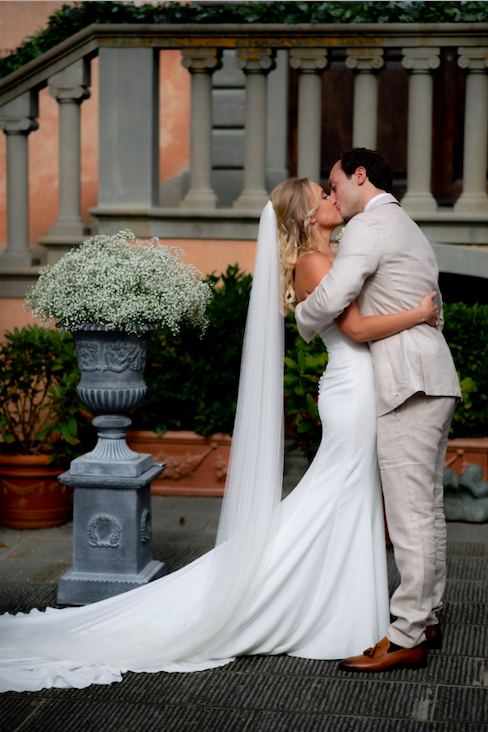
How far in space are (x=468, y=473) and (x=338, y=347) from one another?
2.30 meters

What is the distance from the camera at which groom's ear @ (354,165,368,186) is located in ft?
11.7

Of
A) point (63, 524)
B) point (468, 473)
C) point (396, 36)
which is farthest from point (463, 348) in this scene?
point (63, 524)

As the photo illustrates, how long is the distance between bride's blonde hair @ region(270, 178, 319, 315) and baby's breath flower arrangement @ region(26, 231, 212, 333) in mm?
735

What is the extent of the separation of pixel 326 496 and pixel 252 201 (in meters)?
3.48

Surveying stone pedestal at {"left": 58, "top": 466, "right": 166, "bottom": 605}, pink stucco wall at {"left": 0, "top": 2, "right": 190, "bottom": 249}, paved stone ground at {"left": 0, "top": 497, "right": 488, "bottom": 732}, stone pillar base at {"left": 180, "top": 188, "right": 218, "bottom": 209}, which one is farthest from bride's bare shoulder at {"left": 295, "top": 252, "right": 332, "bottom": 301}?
pink stucco wall at {"left": 0, "top": 2, "right": 190, "bottom": 249}

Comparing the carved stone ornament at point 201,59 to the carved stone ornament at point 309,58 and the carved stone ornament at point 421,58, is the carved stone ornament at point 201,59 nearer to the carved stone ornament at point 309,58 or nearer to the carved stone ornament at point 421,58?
the carved stone ornament at point 309,58

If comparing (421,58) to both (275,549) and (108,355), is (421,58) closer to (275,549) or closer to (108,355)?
(108,355)

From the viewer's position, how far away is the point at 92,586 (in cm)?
423

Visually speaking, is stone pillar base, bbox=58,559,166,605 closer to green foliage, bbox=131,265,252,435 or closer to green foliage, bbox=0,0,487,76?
green foliage, bbox=131,265,252,435

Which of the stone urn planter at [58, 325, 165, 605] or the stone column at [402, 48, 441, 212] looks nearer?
Result: the stone urn planter at [58, 325, 165, 605]

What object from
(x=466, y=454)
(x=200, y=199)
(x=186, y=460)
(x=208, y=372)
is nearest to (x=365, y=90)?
Result: (x=200, y=199)

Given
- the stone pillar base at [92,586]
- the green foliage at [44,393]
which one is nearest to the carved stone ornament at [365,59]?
the green foliage at [44,393]

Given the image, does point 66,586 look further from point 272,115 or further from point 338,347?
point 272,115

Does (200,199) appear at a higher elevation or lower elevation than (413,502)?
higher
